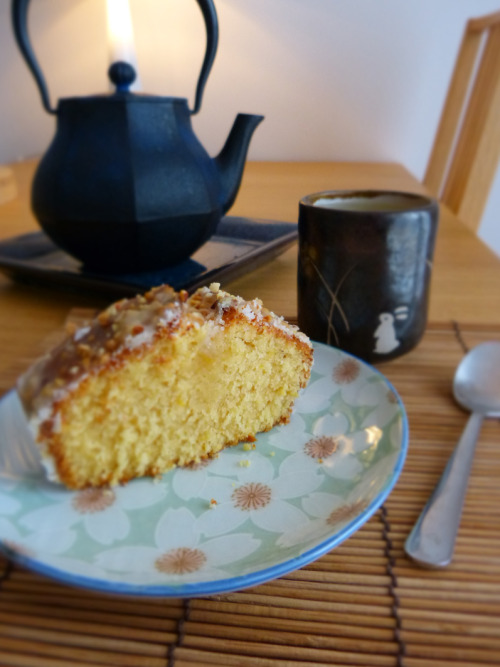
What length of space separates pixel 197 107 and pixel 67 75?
A: 6 centimetres

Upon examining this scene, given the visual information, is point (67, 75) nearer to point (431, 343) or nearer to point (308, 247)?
point (308, 247)

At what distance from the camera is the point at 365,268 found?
353mm

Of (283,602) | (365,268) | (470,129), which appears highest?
(470,129)

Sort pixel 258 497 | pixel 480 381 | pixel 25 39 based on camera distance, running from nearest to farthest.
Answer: pixel 25 39 → pixel 258 497 → pixel 480 381

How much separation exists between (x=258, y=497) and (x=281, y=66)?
0.76 ft

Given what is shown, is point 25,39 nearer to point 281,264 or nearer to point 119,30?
point 119,30

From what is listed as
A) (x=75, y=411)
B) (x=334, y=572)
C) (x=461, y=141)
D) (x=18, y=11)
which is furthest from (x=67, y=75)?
(x=461, y=141)

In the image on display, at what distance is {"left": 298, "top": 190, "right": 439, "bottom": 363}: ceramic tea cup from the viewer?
12.5 inches

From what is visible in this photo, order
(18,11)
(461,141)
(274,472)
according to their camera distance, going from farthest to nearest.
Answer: (461,141), (274,472), (18,11)

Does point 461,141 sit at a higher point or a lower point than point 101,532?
higher

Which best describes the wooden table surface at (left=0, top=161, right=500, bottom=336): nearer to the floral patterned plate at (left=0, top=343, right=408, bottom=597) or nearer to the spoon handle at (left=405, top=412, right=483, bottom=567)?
the floral patterned plate at (left=0, top=343, right=408, bottom=597)

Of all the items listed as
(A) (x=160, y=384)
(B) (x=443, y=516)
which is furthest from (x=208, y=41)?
(B) (x=443, y=516)

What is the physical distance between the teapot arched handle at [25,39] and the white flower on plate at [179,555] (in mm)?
203

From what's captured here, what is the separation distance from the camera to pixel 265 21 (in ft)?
0.75
